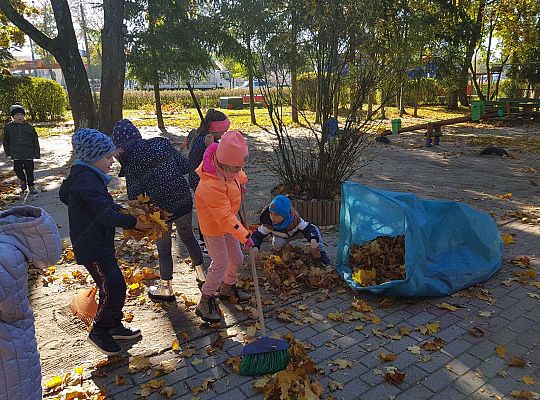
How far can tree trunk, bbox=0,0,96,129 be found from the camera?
1215cm

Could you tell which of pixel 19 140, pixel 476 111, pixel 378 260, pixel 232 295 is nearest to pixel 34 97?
pixel 19 140

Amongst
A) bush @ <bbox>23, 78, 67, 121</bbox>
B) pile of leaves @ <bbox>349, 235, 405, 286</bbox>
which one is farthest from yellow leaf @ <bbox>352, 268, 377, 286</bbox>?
bush @ <bbox>23, 78, 67, 121</bbox>

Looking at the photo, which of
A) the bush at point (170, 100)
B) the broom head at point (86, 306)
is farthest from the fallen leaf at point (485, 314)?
the bush at point (170, 100)

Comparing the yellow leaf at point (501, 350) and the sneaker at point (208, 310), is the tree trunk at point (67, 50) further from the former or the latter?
the yellow leaf at point (501, 350)

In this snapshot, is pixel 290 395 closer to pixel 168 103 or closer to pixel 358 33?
pixel 358 33


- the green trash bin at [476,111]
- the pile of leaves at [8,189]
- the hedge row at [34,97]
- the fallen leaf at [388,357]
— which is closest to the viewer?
the fallen leaf at [388,357]

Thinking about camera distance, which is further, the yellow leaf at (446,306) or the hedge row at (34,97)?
the hedge row at (34,97)

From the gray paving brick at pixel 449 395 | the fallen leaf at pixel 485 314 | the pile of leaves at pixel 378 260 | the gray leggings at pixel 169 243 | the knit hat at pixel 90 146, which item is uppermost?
the knit hat at pixel 90 146

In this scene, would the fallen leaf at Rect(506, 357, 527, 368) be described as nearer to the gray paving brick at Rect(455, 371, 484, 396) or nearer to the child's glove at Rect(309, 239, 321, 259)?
the gray paving brick at Rect(455, 371, 484, 396)

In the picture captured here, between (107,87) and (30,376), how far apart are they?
11.7m

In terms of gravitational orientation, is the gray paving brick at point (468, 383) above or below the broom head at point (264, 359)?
below

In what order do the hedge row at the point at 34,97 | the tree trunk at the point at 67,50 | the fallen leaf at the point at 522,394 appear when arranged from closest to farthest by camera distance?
the fallen leaf at the point at 522,394, the tree trunk at the point at 67,50, the hedge row at the point at 34,97

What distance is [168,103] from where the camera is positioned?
3544cm

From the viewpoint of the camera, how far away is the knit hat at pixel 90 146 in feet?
10.1
